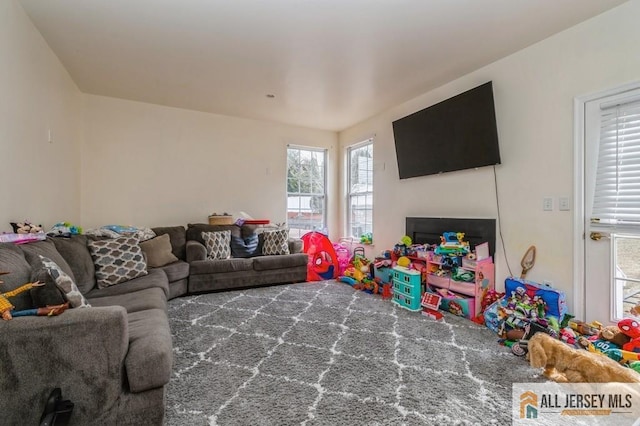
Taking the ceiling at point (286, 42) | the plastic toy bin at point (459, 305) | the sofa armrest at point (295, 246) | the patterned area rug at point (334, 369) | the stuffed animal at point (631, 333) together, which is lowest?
the patterned area rug at point (334, 369)

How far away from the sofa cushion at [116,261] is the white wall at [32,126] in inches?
21.4

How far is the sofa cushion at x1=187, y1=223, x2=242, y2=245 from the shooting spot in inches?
156

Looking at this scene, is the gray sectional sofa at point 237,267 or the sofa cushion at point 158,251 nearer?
the sofa cushion at point 158,251

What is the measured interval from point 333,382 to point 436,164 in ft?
8.77

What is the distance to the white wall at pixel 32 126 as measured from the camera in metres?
1.95

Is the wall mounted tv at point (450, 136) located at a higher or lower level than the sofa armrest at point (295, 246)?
higher

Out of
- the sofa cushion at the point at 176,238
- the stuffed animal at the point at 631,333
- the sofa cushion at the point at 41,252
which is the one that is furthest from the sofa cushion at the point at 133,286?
the stuffed animal at the point at 631,333

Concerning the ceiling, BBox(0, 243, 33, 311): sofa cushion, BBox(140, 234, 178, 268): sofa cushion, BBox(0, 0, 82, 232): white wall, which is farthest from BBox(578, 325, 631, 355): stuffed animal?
BBox(0, 0, 82, 232): white wall

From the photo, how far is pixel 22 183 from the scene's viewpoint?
7.17 feet

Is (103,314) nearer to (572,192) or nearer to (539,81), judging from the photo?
(572,192)

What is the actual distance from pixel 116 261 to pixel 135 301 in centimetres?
81

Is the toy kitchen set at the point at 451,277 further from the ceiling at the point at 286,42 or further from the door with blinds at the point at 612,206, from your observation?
the ceiling at the point at 286,42

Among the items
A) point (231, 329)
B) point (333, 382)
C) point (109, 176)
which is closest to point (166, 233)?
point (109, 176)

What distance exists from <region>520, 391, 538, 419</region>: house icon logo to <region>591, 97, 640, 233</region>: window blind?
4.86 ft
